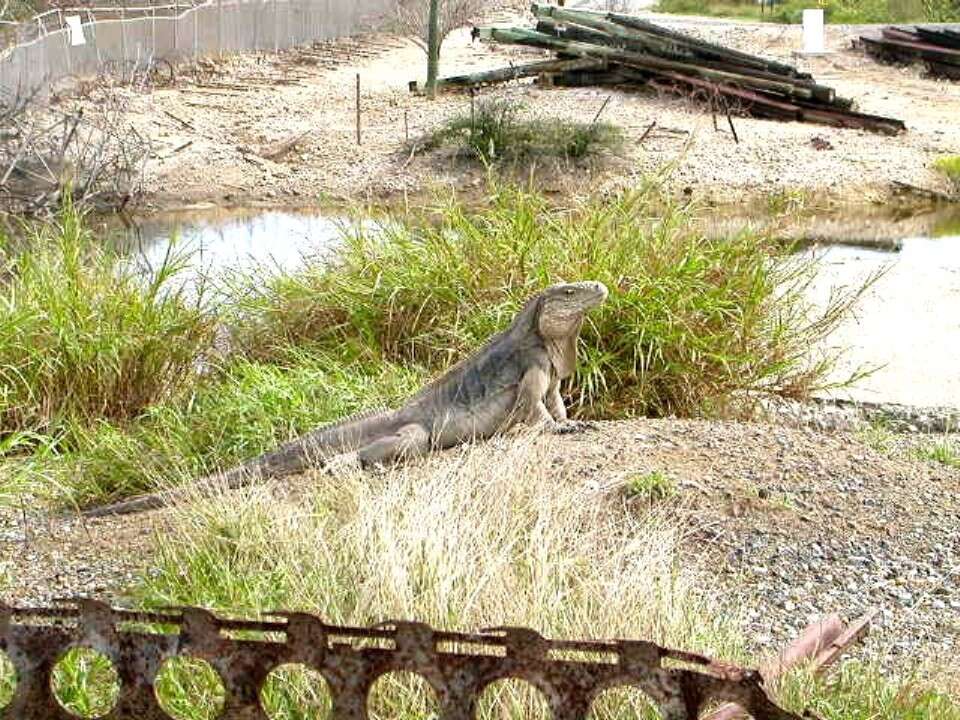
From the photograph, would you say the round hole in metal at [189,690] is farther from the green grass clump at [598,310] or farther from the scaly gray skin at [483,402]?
the green grass clump at [598,310]

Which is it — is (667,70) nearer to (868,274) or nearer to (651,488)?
(868,274)

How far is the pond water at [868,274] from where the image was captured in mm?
12406

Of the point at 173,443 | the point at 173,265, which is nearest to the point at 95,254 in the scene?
the point at 173,265

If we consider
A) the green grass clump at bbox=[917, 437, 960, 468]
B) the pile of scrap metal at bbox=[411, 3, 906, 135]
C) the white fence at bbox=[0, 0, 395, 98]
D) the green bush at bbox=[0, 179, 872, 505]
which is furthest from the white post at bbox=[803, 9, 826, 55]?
the green grass clump at bbox=[917, 437, 960, 468]

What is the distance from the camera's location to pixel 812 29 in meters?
27.6

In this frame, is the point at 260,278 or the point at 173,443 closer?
the point at 173,443

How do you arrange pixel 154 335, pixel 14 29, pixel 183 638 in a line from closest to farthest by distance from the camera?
pixel 183 638 → pixel 154 335 → pixel 14 29

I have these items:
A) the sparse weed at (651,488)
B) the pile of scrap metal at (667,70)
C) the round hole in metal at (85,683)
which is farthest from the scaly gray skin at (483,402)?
the pile of scrap metal at (667,70)

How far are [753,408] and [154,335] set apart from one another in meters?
3.57

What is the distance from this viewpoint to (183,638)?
13.2 ft

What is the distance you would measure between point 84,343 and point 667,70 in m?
17.4

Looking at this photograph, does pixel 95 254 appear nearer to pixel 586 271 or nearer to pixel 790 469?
pixel 586 271

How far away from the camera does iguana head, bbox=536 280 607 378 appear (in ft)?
27.3

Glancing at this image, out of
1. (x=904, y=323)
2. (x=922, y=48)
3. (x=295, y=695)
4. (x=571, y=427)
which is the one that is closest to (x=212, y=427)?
(x=571, y=427)
